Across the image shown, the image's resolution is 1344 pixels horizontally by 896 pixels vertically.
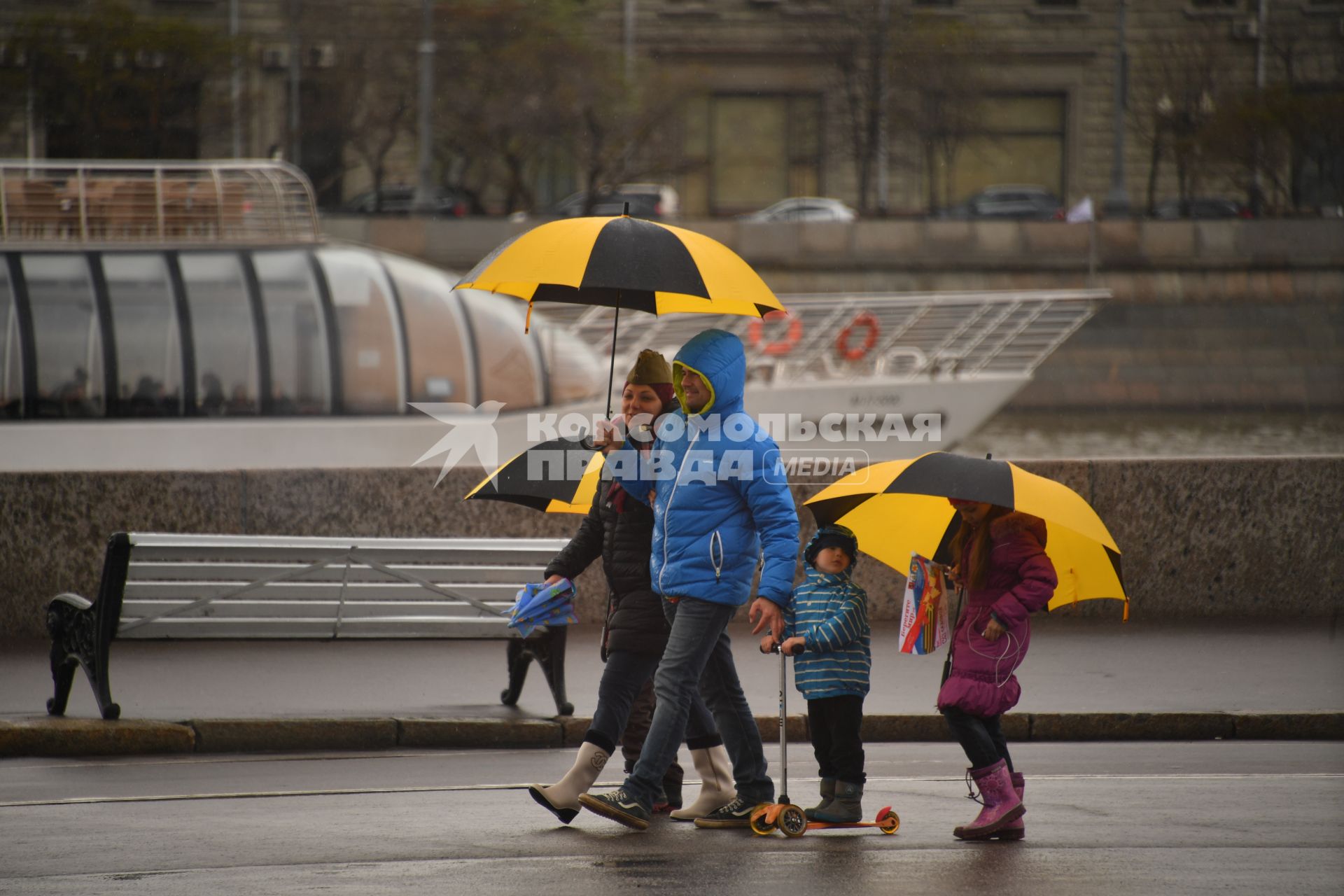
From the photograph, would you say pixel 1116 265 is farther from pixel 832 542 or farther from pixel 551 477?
pixel 832 542

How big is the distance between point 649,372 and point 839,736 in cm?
138

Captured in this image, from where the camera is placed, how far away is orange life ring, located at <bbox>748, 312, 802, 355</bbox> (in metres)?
25.0

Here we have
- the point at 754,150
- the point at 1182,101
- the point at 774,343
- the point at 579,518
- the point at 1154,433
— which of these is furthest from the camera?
the point at 754,150

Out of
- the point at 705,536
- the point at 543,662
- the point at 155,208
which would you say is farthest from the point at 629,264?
the point at 155,208

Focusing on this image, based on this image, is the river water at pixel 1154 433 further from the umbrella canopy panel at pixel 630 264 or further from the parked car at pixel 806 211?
the umbrella canopy panel at pixel 630 264

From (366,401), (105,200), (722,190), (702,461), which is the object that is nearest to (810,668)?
(702,461)

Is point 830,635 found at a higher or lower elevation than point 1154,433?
higher

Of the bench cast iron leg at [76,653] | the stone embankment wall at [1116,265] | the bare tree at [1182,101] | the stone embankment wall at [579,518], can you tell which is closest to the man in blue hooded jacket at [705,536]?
the bench cast iron leg at [76,653]

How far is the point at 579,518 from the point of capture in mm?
10555

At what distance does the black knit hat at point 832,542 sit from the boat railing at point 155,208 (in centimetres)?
1240

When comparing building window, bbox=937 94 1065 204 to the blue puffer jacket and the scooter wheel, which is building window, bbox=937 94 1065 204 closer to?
the blue puffer jacket

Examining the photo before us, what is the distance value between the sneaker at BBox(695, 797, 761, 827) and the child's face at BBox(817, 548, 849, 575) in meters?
0.84

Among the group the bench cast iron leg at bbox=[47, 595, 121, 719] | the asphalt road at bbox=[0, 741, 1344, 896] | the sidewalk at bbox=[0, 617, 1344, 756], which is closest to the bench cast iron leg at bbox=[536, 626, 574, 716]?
the sidewalk at bbox=[0, 617, 1344, 756]

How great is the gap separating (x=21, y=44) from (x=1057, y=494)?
105ft
